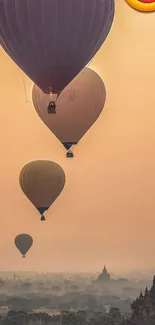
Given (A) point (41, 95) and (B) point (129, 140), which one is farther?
(B) point (129, 140)

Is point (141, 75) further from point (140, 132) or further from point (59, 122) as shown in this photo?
point (59, 122)

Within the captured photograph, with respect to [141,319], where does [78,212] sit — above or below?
above

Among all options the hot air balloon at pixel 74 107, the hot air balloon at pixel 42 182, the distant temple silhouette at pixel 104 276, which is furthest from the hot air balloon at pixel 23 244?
the hot air balloon at pixel 74 107

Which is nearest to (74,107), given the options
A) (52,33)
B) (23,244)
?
(52,33)

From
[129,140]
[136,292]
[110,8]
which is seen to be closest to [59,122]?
[129,140]

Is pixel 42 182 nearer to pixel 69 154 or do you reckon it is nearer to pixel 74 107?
pixel 69 154
